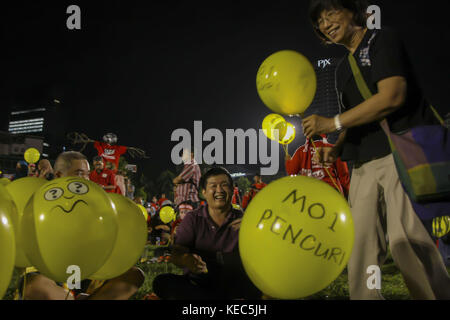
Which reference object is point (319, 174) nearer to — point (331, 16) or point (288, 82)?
point (288, 82)

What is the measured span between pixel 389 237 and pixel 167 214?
265 inches

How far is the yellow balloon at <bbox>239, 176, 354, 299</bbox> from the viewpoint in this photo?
5.85ft

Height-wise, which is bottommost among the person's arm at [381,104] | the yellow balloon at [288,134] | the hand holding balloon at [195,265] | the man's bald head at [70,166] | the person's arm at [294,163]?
the hand holding balloon at [195,265]

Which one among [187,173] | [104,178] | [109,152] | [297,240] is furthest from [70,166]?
[109,152]

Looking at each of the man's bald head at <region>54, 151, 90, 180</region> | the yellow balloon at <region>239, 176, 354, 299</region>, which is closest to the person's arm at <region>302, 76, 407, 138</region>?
the yellow balloon at <region>239, 176, 354, 299</region>

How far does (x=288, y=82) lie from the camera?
90.1 inches

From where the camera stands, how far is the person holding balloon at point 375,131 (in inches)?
69.4

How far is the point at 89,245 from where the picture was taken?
6.33 ft

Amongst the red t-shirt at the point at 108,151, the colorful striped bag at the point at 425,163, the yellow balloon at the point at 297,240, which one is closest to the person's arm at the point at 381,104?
the colorful striped bag at the point at 425,163

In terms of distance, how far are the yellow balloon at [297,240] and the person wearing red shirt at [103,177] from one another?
14.8ft

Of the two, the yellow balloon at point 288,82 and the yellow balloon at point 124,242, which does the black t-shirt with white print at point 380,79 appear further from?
the yellow balloon at point 124,242
